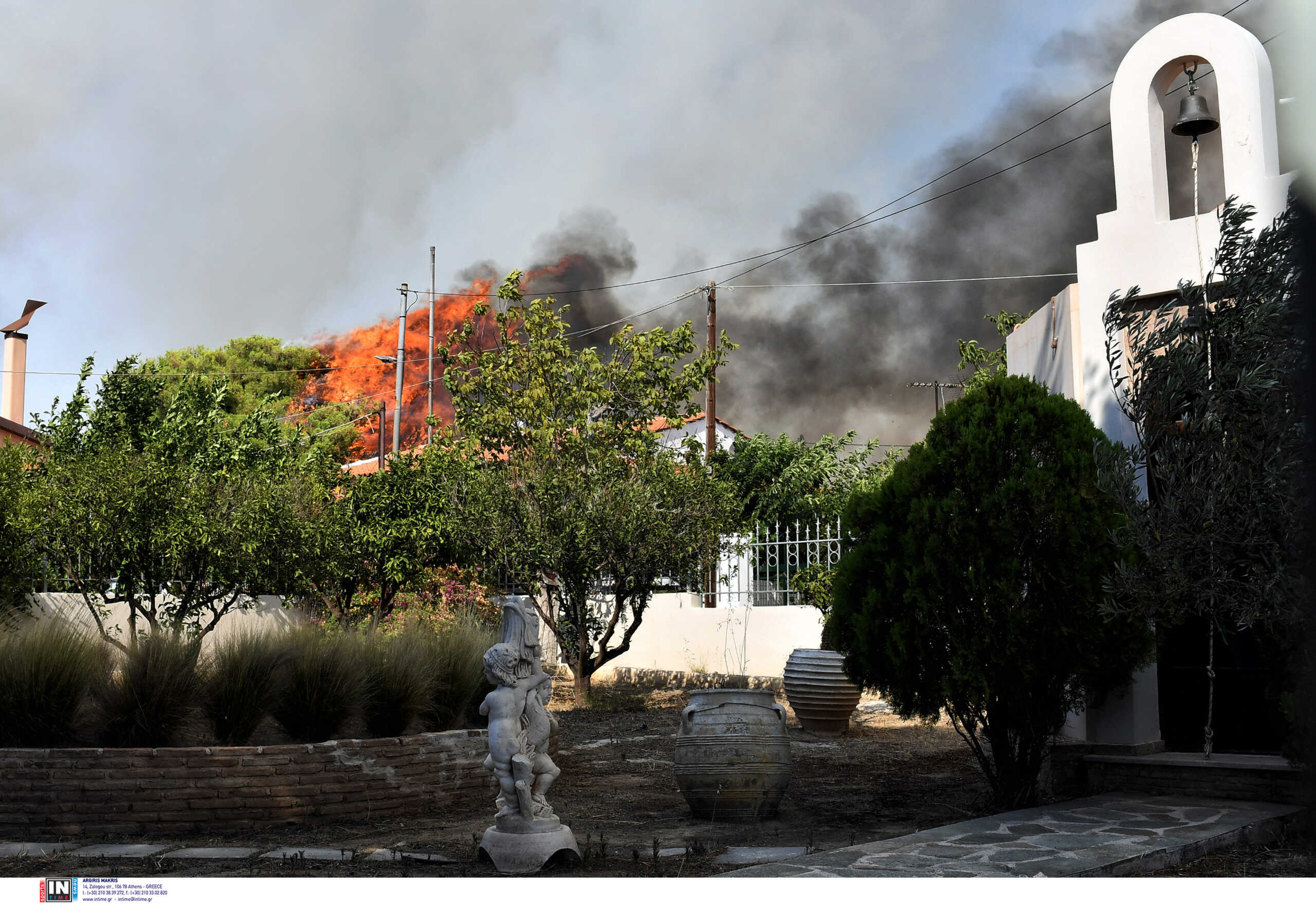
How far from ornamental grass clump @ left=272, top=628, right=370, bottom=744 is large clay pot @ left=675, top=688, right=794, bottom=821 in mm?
2371

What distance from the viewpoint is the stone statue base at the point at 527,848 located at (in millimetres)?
4953

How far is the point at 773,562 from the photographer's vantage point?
1509 cm

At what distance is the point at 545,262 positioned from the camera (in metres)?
16.1

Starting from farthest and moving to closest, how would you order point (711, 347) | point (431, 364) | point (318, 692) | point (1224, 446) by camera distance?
point (431, 364) → point (711, 347) → point (318, 692) → point (1224, 446)

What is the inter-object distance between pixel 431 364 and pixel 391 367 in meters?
6.35

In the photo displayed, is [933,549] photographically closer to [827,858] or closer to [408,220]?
[827,858]

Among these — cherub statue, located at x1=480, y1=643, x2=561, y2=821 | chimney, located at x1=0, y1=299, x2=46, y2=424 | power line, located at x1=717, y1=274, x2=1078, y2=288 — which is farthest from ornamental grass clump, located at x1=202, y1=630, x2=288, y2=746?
power line, located at x1=717, y1=274, x2=1078, y2=288

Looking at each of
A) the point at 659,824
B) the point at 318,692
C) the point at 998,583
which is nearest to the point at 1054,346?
the point at 998,583

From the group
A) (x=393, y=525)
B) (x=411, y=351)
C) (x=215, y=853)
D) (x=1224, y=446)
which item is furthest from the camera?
(x=411, y=351)

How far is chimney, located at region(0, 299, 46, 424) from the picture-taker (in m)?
11.1

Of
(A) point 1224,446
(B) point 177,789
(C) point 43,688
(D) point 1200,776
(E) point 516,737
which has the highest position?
(A) point 1224,446

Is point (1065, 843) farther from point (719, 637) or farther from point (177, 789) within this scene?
point (719, 637)

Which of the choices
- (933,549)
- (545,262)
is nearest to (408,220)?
(545,262)
